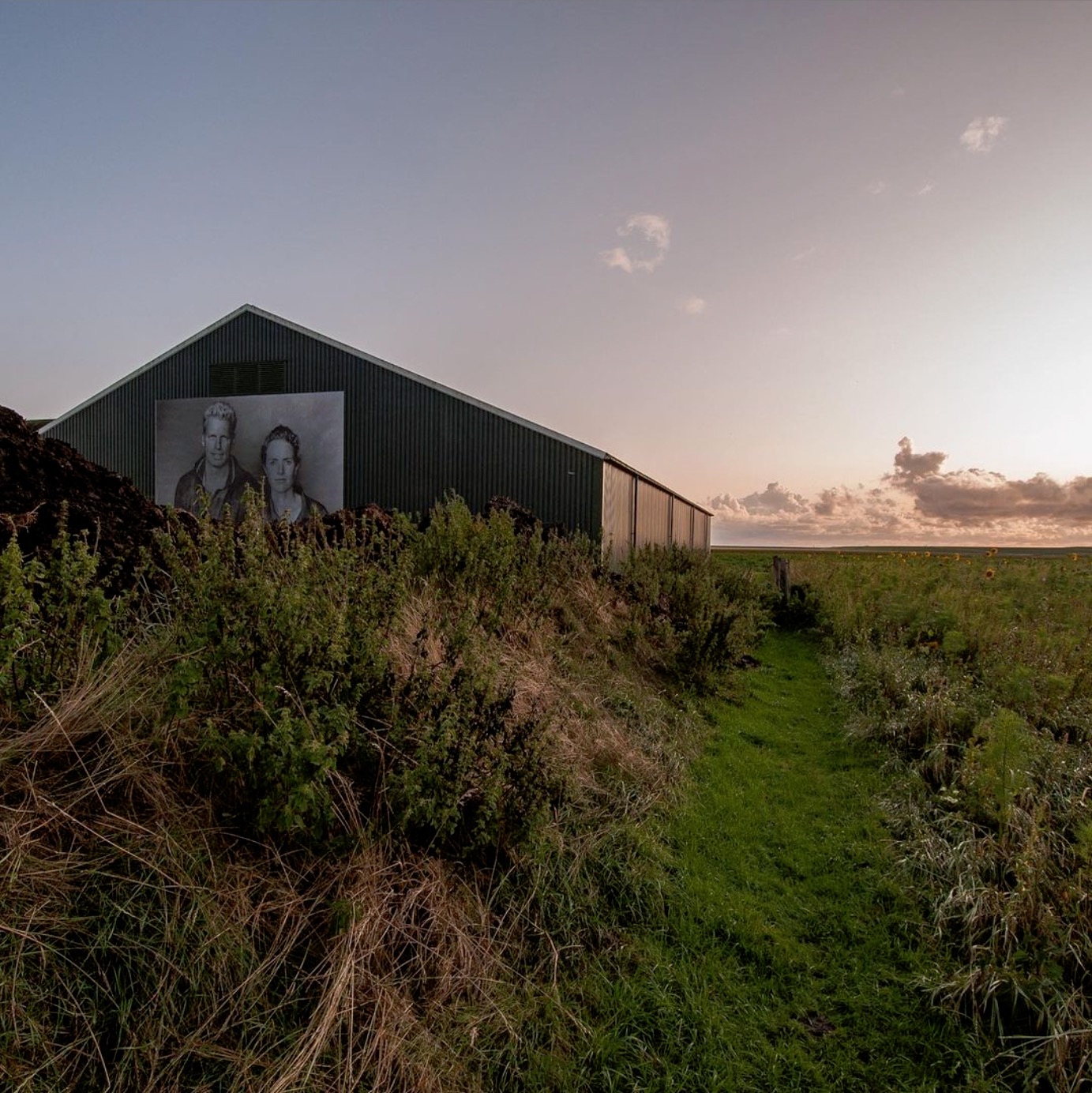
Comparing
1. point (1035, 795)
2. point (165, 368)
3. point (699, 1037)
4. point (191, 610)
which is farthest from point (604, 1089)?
point (165, 368)

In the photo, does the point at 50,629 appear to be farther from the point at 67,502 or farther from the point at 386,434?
the point at 386,434

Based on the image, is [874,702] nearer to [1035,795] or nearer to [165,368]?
[1035,795]

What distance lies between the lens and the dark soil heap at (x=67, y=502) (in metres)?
3.84

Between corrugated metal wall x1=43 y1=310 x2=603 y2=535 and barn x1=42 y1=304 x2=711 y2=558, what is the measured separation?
Answer: 0.03 meters

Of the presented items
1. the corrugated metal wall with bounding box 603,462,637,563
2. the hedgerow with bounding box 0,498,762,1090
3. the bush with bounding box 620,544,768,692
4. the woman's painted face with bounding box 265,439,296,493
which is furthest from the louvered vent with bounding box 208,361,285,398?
the hedgerow with bounding box 0,498,762,1090

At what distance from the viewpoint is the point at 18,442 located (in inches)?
176

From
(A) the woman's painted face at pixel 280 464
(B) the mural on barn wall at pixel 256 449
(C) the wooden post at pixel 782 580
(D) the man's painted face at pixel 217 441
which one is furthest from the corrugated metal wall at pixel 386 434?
(C) the wooden post at pixel 782 580

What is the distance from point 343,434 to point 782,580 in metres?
11.4

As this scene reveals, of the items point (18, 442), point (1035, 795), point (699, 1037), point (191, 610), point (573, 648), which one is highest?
point (18, 442)

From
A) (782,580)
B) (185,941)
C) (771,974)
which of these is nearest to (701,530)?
(782,580)

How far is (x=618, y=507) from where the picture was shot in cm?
1695

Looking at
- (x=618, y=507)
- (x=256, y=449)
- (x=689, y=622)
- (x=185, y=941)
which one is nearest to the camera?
(x=185, y=941)

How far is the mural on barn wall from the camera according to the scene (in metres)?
17.9

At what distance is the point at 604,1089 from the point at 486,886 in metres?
0.90
